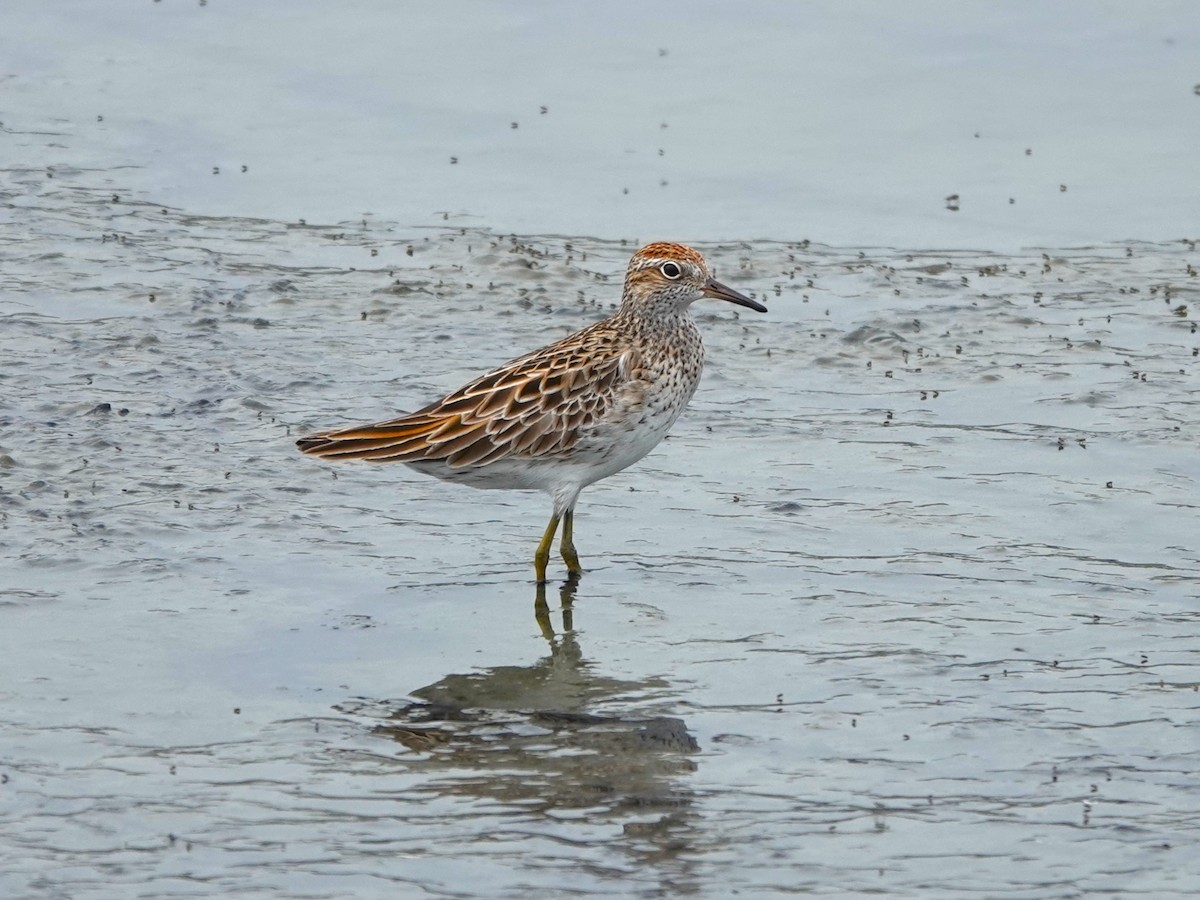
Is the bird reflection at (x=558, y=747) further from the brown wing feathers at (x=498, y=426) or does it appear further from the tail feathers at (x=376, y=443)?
the tail feathers at (x=376, y=443)

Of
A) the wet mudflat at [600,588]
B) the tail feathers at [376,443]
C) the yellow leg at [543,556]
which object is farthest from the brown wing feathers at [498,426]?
the wet mudflat at [600,588]

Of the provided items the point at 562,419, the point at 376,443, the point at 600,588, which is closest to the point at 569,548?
the point at 600,588

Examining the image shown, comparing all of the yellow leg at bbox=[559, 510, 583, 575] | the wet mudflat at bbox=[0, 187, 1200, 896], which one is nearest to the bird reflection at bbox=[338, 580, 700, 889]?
the wet mudflat at bbox=[0, 187, 1200, 896]

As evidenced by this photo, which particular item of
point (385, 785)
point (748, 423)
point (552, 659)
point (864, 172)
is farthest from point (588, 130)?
point (385, 785)

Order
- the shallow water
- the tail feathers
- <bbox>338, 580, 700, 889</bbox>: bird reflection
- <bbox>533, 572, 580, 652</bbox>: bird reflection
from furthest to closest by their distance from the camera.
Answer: the tail feathers < <bbox>533, 572, 580, 652</bbox>: bird reflection < <bbox>338, 580, 700, 889</bbox>: bird reflection < the shallow water

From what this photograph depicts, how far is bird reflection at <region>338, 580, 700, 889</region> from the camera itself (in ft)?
25.8

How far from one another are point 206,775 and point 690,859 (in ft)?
6.79

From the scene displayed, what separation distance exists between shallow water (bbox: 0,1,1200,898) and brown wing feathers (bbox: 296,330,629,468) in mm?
616

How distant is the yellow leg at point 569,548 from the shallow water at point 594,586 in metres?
0.21

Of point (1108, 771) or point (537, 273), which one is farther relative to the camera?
point (537, 273)

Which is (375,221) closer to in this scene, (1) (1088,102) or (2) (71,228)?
(2) (71,228)

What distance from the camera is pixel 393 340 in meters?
13.9

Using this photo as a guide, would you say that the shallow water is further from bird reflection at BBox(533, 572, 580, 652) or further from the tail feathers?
the tail feathers

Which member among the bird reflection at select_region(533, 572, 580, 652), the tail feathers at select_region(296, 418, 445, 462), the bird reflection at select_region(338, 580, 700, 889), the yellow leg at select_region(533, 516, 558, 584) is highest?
the tail feathers at select_region(296, 418, 445, 462)
